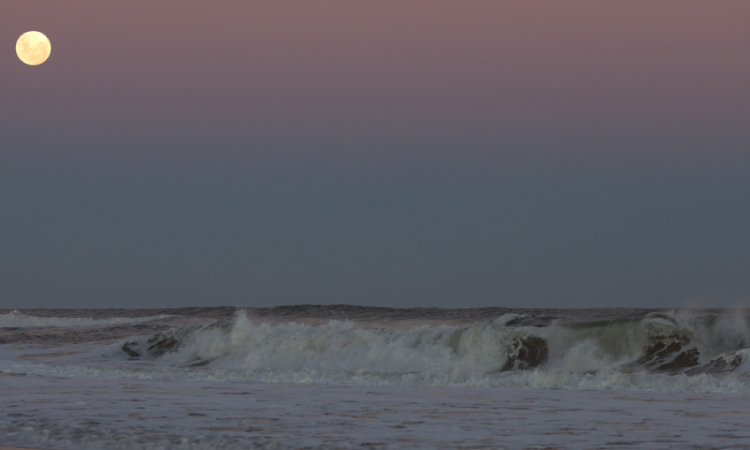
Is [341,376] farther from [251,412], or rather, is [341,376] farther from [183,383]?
[251,412]

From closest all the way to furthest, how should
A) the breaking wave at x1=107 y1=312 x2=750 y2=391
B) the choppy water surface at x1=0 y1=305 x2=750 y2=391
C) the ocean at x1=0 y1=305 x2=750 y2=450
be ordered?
1. the ocean at x1=0 y1=305 x2=750 y2=450
2. the choppy water surface at x1=0 y1=305 x2=750 y2=391
3. the breaking wave at x1=107 y1=312 x2=750 y2=391

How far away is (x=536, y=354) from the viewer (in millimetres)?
17594

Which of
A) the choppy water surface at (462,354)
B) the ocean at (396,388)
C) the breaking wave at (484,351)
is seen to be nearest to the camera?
the ocean at (396,388)

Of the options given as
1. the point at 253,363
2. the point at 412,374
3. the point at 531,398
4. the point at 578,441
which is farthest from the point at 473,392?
the point at 253,363

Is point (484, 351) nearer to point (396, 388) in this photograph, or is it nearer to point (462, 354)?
point (462, 354)

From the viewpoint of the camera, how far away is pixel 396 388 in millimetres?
12867

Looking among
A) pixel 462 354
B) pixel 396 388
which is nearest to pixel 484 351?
pixel 462 354

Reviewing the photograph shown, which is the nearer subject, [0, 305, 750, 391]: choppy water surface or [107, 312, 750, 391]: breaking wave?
[0, 305, 750, 391]: choppy water surface

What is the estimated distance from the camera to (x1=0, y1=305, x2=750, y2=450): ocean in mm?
7992

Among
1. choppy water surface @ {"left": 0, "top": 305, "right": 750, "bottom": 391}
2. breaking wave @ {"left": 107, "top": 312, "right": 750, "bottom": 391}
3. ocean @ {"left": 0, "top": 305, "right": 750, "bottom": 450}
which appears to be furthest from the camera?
breaking wave @ {"left": 107, "top": 312, "right": 750, "bottom": 391}

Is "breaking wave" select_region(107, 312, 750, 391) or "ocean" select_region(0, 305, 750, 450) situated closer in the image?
"ocean" select_region(0, 305, 750, 450)

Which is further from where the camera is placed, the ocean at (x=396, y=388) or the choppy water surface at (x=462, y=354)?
the choppy water surface at (x=462, y=354)

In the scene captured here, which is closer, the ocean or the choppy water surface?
the ocean

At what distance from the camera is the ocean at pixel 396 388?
7992mm
